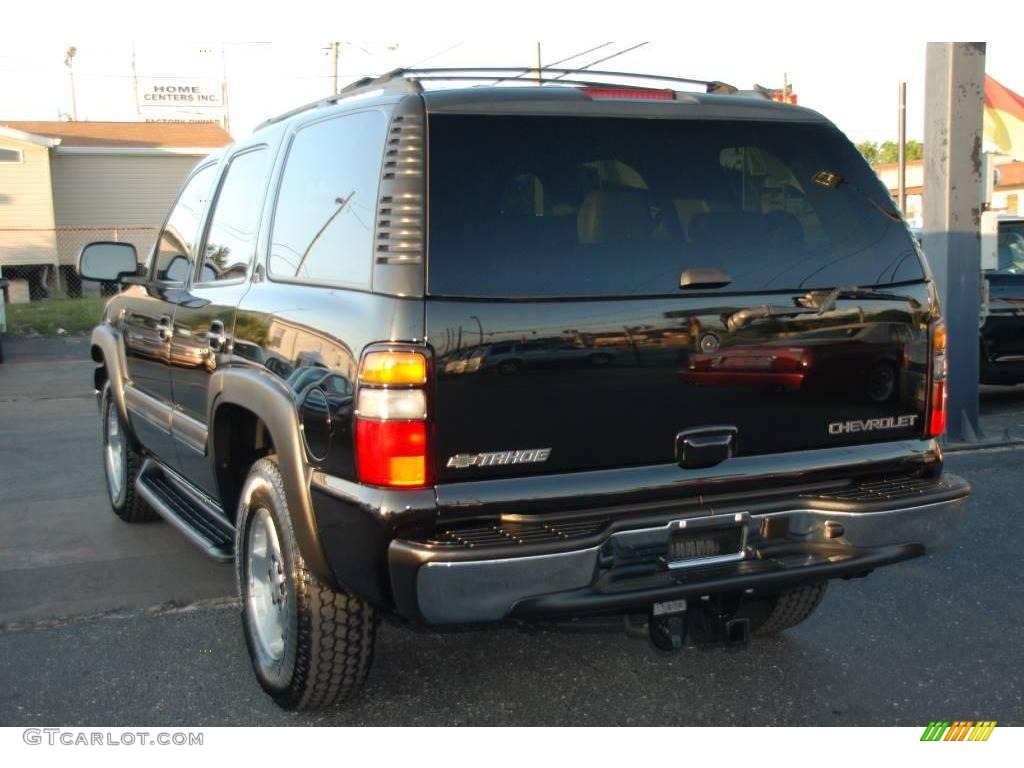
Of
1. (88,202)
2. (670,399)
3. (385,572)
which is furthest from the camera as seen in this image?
(88,202)

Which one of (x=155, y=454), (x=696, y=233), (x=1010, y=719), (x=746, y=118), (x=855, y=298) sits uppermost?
(x=746, y=118)

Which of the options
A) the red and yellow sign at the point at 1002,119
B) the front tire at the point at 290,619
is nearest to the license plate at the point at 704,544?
the front tire at the point at 290,619

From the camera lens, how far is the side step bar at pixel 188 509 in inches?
172

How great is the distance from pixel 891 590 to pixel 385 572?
2.91 meters

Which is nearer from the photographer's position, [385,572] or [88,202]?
[385,572]

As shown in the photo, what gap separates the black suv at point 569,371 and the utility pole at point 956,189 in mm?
4857

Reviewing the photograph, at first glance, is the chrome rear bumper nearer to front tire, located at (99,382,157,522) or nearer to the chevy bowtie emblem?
the chevy bowtie emblem

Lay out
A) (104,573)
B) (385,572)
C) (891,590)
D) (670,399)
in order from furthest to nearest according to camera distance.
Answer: (104,573) → (891,590) → (670,399) → (385,572)

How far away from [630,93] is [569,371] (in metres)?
1.02

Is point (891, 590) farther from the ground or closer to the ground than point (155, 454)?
closer to the ground

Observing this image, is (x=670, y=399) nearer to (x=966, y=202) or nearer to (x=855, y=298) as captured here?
(x=855, y=298)

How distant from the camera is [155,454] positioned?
548cm

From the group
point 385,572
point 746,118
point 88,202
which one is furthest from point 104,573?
point 88,202

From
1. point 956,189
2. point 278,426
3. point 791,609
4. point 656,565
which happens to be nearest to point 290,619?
point 278,426
